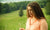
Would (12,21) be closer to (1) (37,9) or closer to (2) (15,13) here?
(2) (15,13)

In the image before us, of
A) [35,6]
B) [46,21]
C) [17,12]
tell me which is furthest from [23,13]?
[46,21]

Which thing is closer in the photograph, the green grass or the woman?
the woman

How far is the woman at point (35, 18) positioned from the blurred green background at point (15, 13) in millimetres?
66

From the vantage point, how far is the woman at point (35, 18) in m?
1.79

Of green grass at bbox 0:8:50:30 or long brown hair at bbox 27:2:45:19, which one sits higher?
long brown hair at bbox 27:2:45:19

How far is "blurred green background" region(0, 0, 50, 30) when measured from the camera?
6.12 feet

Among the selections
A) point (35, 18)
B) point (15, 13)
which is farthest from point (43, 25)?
point (15, 13)

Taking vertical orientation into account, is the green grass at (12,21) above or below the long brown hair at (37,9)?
below

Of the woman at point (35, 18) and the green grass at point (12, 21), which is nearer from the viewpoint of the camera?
the woman at point (35, 18)

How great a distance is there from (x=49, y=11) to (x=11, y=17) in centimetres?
59

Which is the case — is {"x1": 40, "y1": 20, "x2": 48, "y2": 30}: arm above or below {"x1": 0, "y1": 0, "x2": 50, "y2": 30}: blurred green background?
below

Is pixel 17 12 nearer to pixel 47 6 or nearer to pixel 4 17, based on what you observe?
pixel 4 17

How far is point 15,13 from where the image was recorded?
1.91 metres

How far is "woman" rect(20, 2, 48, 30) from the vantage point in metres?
1.79
